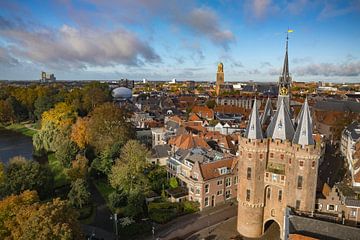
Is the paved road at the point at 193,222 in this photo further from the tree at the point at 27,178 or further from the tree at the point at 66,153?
the tree at the point at 66,153

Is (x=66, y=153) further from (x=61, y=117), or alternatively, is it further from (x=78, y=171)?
(x=61, y=117)

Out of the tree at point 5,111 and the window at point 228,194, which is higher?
the tree at point 5,111

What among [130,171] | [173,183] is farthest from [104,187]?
[173,183]

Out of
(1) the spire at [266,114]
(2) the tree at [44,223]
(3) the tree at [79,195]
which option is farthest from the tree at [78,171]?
(1) the spire at [266,114]

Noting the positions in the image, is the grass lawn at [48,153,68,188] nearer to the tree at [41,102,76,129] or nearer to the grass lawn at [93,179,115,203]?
the grass lawn at [93,179,115,203]

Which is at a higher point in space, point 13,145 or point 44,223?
point 44,223

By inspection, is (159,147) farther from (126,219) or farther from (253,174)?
(253,174)
